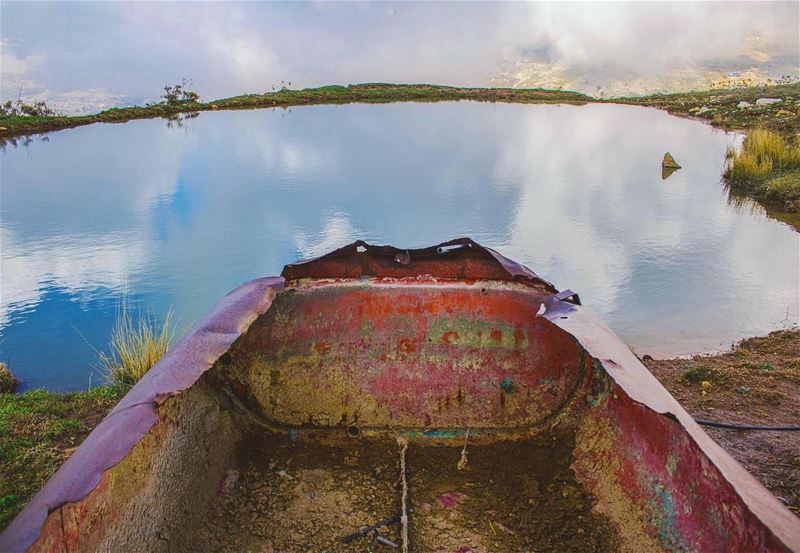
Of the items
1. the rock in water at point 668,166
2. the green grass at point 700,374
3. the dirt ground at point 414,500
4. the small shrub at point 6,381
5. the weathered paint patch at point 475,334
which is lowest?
the rock in water at point 668,166

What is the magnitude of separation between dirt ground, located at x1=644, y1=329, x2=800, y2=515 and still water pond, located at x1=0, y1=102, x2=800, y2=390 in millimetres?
447

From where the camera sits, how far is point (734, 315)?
575 cm

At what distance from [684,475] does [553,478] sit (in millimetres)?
730

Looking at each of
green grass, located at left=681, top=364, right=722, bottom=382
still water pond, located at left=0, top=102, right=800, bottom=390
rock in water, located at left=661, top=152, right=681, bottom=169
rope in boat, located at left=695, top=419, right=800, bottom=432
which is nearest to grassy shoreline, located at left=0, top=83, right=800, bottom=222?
still water pond, located at left=0, top=102, right=800, bottom=390

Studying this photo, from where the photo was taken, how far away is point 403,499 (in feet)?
8.16

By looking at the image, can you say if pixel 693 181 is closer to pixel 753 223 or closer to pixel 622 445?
pixel 753 223

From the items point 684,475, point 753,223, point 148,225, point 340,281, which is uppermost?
point 340,281

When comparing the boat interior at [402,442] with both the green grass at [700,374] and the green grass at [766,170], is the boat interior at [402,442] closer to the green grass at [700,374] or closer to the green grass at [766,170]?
the green grass at [700,374]

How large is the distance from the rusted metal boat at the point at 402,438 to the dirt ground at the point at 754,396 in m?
1.04

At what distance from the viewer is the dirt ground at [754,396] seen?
9.87ft

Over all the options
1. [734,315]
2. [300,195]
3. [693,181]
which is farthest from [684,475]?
[693,181]

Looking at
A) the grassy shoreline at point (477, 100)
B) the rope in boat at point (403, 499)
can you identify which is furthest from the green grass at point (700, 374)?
the grassy shoreline at point (477, 100)

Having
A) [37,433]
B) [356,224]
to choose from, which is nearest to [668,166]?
[356,224]

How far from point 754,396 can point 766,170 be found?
941cm
